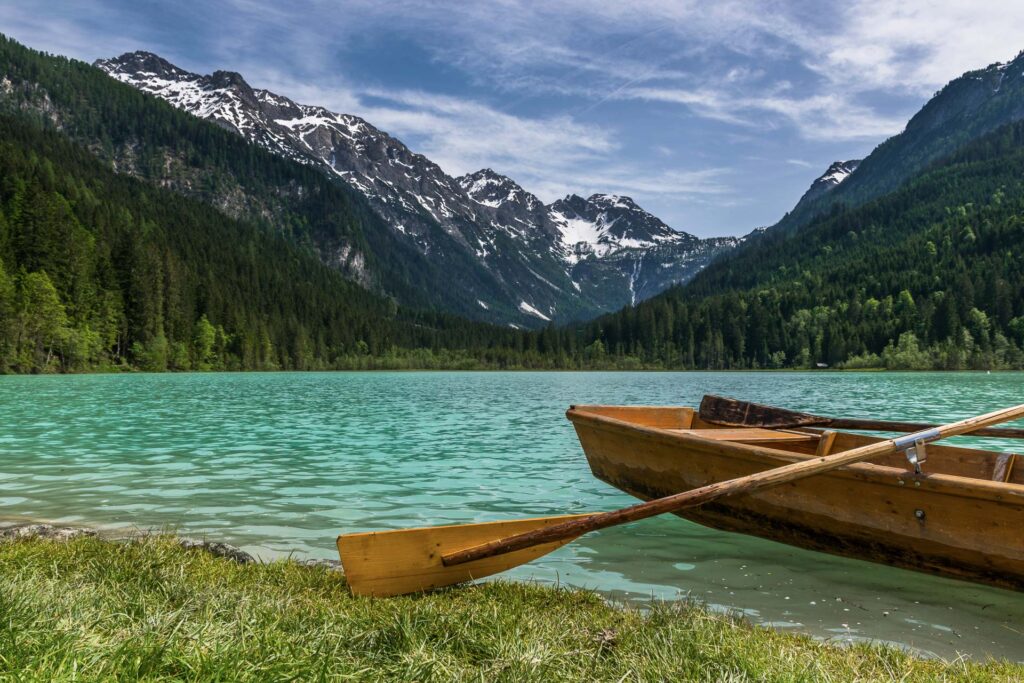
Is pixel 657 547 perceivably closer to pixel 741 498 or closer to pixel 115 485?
pixel 741 498

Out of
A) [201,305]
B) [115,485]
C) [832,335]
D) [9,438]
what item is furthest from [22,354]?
[832,335]

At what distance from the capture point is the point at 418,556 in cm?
699

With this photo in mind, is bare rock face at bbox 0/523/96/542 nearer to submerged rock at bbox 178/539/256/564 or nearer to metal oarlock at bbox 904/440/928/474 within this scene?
→ submerged rock at bbox 178/539/256/564

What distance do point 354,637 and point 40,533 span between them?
6439mm

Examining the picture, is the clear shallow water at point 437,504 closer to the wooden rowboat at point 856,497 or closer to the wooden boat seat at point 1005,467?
the wooden rowboat at point 856,497

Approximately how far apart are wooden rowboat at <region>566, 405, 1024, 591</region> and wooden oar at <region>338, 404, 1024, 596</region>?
109cm

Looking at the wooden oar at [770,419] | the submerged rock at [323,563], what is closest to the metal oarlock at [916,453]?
the wooden oar at [770,419]

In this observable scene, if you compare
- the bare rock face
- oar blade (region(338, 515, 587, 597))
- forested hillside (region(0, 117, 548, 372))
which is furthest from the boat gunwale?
forested hillside (region(0, 117, 548, 372))

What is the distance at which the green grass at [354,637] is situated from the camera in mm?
3883

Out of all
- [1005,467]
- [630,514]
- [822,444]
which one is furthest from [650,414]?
[630,514]

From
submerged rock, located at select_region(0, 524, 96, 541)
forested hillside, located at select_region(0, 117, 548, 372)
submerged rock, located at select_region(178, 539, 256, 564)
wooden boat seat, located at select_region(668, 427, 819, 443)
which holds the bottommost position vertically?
submerged rock, located at select_region(178, 539, 256, 564)

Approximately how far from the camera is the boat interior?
9.72 m

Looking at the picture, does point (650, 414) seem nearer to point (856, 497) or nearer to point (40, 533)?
point (856, 497)

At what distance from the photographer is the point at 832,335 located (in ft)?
562
